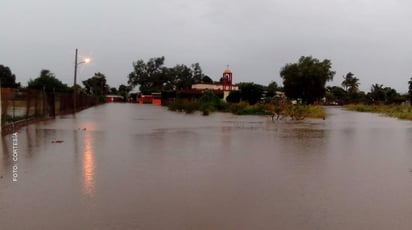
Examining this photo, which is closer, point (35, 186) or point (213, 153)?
point (35, 186)

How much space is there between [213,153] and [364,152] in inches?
163

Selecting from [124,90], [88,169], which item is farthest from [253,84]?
[124,90]

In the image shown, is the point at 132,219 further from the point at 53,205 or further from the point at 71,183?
the point at 71,183

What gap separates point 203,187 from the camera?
745cm

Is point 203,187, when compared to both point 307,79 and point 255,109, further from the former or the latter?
point 307,79

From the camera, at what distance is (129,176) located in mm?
8328

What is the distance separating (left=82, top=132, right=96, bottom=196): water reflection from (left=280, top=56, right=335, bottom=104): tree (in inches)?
2843

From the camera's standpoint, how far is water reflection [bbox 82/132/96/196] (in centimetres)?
723

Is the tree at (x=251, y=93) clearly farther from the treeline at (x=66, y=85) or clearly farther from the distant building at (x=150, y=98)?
the distant building at (x=150, y=98)

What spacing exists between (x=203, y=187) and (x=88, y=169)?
9.03 ft

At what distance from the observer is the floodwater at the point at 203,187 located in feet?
18.3

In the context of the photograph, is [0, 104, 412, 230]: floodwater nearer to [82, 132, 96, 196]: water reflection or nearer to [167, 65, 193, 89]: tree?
[82, 132, 96, 196]: water reflection

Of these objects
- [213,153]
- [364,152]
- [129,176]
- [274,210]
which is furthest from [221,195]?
[364,152]

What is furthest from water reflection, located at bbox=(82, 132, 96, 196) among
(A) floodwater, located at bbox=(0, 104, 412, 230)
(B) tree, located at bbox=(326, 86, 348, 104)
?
(B) tree, located at bbox=(326, 86, 348, 104)
